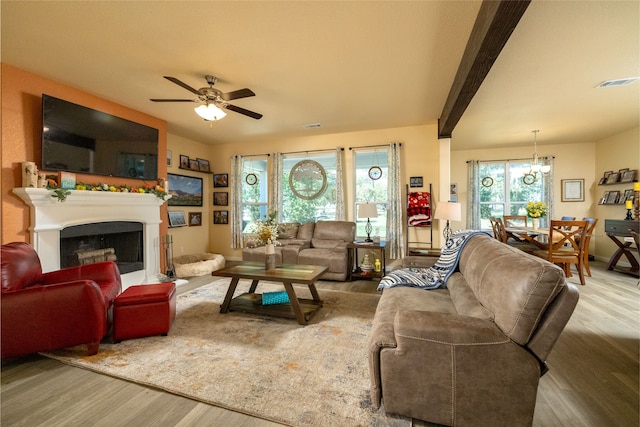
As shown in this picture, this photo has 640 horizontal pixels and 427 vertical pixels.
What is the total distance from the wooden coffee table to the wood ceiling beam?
2351 mm

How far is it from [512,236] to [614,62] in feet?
9.90

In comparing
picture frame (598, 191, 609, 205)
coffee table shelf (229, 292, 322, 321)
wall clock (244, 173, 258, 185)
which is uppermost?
wall clock (244, 173, 258, 185)

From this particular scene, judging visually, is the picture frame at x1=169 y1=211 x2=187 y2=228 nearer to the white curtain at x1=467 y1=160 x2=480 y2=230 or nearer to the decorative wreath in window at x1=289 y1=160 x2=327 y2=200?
the decorative wreath in window at x1=289 y1=160 x2=327 y2=200

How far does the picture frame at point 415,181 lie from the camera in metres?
4.87

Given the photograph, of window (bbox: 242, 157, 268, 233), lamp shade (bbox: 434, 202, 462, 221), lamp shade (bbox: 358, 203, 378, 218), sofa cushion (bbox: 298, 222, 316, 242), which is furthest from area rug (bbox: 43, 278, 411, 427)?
window (bbox: 242, 157, 268, 233)

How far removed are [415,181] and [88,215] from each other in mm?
5017

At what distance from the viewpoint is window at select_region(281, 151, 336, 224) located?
5.41 meters

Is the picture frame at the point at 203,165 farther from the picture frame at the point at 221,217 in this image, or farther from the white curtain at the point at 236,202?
the picture frame at the point at 221,217

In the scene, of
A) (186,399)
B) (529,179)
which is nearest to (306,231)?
(186,399)

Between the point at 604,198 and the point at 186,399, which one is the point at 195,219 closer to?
the point at 186,399

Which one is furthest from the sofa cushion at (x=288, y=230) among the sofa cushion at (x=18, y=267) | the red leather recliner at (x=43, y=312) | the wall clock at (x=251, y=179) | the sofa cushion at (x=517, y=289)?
the sofa cushion at (x=517, y=289)

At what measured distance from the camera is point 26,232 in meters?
2.95

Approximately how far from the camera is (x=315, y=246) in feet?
15.6

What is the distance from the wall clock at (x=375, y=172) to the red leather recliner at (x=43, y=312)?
14.3ft
